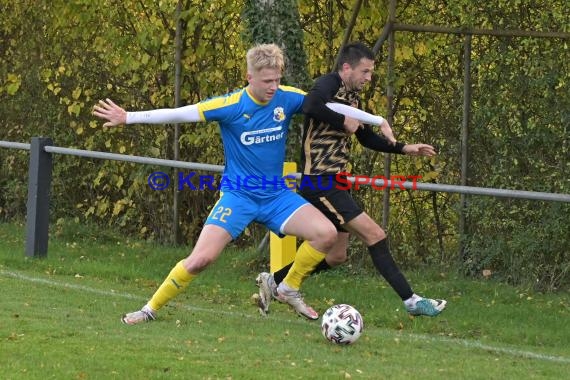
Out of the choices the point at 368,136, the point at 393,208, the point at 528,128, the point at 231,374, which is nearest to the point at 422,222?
the point at 393,208

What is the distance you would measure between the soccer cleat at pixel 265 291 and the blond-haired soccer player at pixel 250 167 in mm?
562

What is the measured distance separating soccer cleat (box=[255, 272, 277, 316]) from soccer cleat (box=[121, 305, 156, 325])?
3.09ft

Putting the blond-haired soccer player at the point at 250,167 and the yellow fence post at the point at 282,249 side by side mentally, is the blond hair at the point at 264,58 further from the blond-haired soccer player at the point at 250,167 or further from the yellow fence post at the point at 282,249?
the yellow fence post at the point at 282,249

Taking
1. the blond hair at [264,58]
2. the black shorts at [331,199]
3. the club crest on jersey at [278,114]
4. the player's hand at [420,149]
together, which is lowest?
the black shorts at [331,199]

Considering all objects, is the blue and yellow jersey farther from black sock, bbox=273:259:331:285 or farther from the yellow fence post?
the yellow fence post

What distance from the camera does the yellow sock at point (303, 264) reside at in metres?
9.23

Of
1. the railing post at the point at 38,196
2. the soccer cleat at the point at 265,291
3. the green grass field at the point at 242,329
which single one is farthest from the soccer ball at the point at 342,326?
the railing post at the point at 38,196

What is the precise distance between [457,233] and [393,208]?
2.60ft

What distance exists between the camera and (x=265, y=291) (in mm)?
9625

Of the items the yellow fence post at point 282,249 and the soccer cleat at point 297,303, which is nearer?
the soccer cleat at point 297,303

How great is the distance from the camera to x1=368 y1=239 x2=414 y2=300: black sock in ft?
30.0

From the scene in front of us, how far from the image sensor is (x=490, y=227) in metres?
11.9

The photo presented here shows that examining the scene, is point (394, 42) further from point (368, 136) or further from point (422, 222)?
point (368, 136)

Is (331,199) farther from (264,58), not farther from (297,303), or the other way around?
(264,58)
